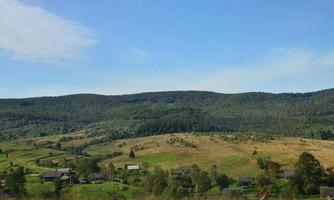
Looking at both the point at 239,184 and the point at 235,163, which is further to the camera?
the point at 235,163

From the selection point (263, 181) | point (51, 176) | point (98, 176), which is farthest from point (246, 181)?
point (51, 176)

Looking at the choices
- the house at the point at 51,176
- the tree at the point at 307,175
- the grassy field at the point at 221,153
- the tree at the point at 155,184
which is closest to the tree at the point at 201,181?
the tree at the point at 307,175

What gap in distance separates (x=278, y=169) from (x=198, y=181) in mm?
29905

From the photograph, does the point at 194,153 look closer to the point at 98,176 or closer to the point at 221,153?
the point at 221,153

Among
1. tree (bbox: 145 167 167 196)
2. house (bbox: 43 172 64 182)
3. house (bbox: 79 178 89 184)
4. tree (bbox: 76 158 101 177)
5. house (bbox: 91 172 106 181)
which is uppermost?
tree (bbox: 145 167 167 196)

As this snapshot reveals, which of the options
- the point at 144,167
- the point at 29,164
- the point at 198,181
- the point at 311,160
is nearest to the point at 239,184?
the point at 198,181

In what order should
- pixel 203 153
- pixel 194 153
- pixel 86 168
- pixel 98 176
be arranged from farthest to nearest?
pixel 194 153 < pixel 203 153 < pixel 86 168 < pixel 98 176

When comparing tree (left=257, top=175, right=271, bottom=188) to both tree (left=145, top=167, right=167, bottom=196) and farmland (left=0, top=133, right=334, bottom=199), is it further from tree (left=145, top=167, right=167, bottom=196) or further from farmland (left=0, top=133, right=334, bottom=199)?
farmland (left=0, top=133, right=334, bottom=199)

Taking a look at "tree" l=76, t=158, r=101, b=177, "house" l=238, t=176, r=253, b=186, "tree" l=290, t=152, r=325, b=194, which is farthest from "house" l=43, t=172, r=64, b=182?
"tree" l=290, t=152, r=325, b=194

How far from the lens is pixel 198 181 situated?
3388 inches

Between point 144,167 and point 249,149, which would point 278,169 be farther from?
point 249,149

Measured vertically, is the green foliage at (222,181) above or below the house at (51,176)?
below

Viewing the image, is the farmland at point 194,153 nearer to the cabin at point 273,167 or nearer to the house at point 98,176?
the cabin at point 273,167

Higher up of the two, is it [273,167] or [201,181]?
[273,167]
